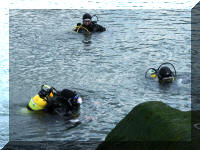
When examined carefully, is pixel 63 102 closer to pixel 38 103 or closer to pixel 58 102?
pixel 58 102

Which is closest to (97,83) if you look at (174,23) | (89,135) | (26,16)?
Result: (89,135)

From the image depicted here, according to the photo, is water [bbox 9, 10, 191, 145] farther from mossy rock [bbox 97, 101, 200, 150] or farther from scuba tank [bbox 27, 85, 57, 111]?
mossy rock [bbox 97, 101, 200, 150]

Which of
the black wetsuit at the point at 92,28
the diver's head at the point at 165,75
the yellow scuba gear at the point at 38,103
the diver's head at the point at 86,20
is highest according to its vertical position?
the diver's head at the point at 86,20

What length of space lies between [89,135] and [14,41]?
40.5 feet

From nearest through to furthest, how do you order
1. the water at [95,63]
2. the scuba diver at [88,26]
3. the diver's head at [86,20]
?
the water at [95,63] < the diver's head at [86,20] < the scuba diver at [88,26]

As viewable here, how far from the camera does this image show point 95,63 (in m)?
19.1

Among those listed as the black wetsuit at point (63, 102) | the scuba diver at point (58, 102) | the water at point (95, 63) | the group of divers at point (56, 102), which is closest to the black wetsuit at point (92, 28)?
the water at point (95, 63)

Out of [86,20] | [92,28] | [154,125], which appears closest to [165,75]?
[86,20]

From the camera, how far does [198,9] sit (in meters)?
30.6

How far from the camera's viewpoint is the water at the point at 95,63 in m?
13.0

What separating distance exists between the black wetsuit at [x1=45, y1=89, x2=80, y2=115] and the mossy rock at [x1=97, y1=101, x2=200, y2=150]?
5570 millimetres

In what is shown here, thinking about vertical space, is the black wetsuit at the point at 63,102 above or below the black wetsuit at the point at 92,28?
below

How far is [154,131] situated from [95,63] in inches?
493

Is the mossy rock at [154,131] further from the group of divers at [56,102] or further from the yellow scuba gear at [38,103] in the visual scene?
the yellow scuba gear at [38,103]
